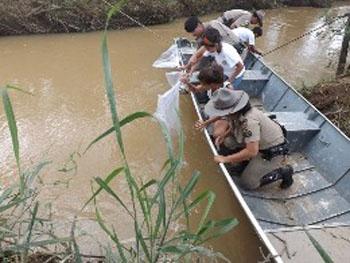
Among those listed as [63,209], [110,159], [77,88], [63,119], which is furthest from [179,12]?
[63,209]

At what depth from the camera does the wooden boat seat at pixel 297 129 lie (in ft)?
18.9

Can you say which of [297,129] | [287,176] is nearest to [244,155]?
[287,176]

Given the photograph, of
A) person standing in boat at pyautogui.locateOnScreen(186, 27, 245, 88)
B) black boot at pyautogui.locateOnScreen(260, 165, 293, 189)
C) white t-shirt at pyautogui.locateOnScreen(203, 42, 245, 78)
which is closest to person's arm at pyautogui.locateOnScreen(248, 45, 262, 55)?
person standing in boat at pyautogui.locateOnScreen(186, 27, 245, 88)

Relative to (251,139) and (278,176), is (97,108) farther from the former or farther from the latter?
(251,139)

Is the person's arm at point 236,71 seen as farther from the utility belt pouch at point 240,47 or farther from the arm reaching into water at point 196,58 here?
the utility belt pouch at point 240,47

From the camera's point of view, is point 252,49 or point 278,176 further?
point 252,49

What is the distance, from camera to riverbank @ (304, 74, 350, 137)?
6461mm

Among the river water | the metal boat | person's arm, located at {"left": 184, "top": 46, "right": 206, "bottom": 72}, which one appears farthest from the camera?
person's arm, located at {"left": 184, "top": 46, "right": 206, "bottom": 72}

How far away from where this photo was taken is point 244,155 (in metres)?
4.48

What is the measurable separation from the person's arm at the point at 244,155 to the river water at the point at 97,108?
0.32m

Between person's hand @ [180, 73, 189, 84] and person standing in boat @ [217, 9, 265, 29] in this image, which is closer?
person's hand @ [180, 73, 189, 84]

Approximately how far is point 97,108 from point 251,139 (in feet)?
13.9

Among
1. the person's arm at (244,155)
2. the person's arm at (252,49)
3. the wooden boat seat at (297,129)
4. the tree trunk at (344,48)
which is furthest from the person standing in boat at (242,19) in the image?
the person's arm at (244,155)

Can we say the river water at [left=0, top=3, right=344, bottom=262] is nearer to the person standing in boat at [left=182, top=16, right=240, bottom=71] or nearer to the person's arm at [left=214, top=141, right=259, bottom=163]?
the person's arm at [left=214, top=141, right=259, bottom=163]
